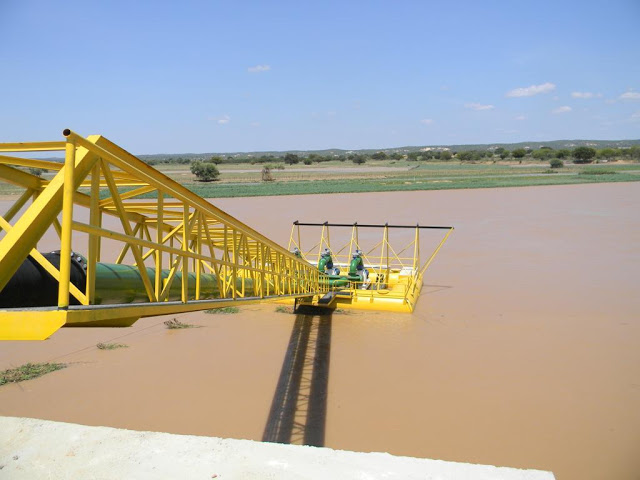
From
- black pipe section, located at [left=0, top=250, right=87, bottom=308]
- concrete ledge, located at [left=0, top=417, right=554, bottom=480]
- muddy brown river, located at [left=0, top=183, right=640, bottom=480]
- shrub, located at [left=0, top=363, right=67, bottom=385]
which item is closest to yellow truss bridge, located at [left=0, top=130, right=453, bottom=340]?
black pipe section, located at [left=0, top=250, right=87, bottom=308]

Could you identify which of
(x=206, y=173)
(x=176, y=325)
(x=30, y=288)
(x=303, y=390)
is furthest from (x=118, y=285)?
(x=206, y=173)

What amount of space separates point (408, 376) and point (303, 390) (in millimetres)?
2315

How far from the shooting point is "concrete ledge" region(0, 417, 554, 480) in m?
6.14

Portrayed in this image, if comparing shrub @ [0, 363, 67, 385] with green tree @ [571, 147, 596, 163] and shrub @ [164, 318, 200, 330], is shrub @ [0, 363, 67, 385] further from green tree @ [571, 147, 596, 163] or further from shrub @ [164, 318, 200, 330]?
green tree @ [571, 147, 596, 163]

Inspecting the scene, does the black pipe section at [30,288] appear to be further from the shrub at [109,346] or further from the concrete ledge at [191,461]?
the shrub at [109,346]

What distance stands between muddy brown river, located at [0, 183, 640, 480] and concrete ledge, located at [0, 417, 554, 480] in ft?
5.54

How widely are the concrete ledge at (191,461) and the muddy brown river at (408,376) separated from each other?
1.69m

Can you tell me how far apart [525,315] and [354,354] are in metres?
6.06

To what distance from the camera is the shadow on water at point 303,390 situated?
8586 millimetres

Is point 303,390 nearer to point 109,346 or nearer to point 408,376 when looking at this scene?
point 408,376

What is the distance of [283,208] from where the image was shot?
1599 inches

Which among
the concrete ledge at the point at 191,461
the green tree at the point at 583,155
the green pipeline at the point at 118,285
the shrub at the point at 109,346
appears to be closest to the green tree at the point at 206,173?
the shrub at the point at 109,346

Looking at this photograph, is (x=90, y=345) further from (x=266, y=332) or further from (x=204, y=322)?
(x=266, y=332)

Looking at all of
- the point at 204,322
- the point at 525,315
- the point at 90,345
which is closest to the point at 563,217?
the point at 525,315
